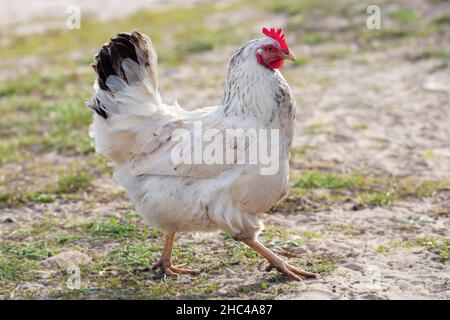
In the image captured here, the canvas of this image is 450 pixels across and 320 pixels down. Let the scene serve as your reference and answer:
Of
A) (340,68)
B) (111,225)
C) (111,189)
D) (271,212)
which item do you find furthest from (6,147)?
(340,68)

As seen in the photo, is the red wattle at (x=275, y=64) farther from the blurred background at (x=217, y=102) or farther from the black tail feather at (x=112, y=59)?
the blurred background at (x=217, y=102)

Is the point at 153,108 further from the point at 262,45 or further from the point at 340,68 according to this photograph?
the point at 340,68

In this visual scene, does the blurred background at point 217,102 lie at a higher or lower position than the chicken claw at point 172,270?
higher

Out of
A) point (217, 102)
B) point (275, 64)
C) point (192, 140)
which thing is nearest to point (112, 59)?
point (192, 140)

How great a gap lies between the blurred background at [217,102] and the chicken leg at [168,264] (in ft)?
0.46

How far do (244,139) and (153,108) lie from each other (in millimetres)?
709

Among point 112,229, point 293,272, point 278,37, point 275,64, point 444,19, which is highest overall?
point 444,19

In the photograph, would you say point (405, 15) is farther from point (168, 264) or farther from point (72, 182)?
point (168, 264)

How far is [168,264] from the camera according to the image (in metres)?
5.19

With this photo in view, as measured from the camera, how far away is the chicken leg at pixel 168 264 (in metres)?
5.12

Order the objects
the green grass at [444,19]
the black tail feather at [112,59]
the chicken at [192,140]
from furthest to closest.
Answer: the green grass at [444,19]
the black tail feather at [112,59]
the chicken at [192,140]

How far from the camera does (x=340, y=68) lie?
34.6 ft

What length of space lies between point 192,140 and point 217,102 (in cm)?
439

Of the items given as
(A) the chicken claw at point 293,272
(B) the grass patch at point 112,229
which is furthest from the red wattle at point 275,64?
(B) the grass patch at point 112,229
